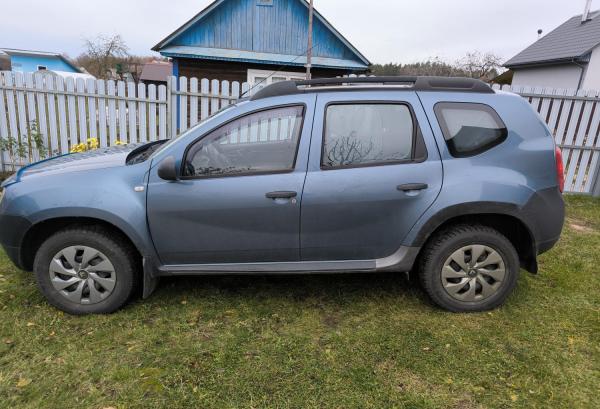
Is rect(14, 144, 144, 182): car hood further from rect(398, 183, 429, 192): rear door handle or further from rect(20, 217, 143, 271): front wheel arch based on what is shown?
rect(398, 183, 429, 192): rear door handle

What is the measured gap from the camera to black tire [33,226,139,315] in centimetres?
301

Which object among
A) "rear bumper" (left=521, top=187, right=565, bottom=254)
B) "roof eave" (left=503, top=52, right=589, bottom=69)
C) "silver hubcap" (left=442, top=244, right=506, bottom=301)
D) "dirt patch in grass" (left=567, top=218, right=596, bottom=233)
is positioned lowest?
"dirt patch in grass" (left=567, top=218, right=596, bottom=233)

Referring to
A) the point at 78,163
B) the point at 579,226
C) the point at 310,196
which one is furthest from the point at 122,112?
the point at 579,226

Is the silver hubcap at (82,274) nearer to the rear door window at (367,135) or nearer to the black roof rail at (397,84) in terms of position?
the black roof rail at (397,84)

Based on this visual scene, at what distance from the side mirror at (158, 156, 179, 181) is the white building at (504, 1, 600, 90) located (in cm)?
1950

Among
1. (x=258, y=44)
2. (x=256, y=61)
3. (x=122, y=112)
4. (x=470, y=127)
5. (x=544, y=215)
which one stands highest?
(x=258, y=44)

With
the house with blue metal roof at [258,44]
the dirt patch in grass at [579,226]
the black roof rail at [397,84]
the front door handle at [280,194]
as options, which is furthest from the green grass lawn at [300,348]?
the house with blue metal roof at [258,44]

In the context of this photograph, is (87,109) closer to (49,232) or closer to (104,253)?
(49,232)

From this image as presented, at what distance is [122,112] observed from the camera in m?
7.01

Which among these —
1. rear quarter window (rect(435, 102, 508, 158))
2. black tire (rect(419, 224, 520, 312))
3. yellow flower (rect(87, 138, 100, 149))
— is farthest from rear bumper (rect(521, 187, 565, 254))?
yellow flower (rect(87, 138, 100, 149))

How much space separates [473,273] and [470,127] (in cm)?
115

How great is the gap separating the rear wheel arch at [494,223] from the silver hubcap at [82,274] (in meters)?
2.39

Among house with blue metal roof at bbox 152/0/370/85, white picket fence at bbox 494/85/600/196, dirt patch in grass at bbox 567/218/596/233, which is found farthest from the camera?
house with blue metal roof at bbox 152/0/370/85

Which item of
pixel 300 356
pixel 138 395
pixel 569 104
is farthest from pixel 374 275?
pixel 569 104
